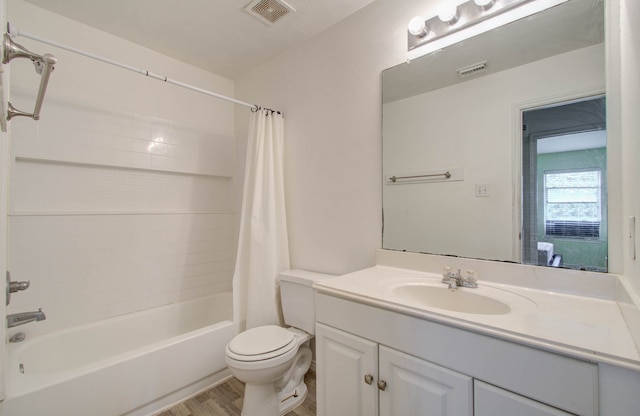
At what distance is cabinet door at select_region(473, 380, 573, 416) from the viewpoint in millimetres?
693

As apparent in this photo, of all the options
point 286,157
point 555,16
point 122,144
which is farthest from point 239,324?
point 555,16

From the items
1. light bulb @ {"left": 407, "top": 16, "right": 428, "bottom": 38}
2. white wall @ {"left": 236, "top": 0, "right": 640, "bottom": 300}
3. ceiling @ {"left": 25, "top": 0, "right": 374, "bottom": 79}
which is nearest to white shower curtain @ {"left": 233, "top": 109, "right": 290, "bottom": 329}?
white wall @ {"left": 236, "top": 0, "right": 640, "bottom": 300}

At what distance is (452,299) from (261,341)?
1038mm

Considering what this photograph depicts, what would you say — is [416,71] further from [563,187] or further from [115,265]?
[115,265]

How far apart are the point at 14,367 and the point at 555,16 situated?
2.92m

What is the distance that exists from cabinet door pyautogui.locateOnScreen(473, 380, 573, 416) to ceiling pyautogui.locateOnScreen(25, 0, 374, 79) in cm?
195

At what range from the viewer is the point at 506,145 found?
Result: 121 cm

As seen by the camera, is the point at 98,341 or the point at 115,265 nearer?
the point at 98,341

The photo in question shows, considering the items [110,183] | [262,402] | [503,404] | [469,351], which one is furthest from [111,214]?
[503,404]

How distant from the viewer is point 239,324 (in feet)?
6.49

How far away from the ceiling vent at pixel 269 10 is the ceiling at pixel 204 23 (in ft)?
0.09

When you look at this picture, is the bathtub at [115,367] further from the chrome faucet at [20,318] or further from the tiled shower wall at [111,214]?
the chrome faucet at [20,318]

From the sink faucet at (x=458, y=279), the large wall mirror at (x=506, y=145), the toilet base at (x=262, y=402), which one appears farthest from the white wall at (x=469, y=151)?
the toilet base at (x=262, y=402)

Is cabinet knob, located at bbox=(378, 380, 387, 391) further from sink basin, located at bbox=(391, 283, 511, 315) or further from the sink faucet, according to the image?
the sink faucet
